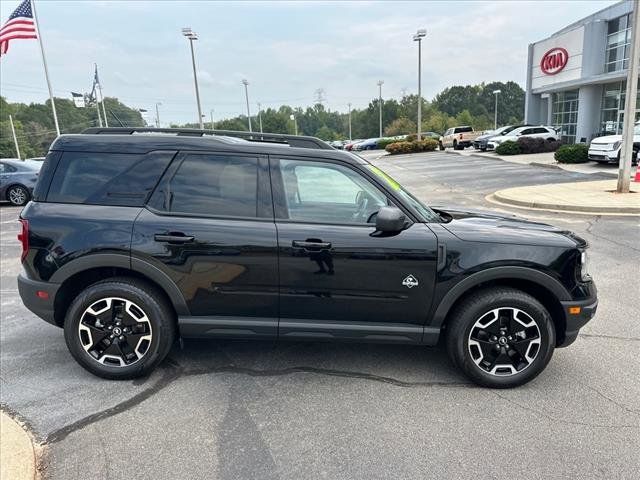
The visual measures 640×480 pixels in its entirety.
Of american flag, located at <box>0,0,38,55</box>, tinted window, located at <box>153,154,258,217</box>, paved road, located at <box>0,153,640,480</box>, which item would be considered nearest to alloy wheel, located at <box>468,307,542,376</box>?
paved road, located at <box>0,153,640,480</box>

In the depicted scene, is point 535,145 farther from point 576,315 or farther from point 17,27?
point 576,315

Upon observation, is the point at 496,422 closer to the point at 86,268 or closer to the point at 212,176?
the point at 212,176

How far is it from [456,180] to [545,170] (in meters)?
4.50

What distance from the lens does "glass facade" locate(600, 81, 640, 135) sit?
27312 mm

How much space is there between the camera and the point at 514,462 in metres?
2.63

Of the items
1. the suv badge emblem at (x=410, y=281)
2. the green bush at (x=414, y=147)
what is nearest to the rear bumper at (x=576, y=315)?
the suv badge emblem at (x=410, y=281)

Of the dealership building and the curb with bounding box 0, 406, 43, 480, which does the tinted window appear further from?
the dealership building

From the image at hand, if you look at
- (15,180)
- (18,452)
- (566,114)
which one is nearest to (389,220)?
(18,452)

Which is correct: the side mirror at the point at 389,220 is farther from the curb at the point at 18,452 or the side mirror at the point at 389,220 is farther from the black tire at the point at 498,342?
the curb at the point at 18,452

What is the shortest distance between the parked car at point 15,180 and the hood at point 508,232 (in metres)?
14.3

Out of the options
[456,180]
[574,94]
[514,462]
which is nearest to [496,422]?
[514,462]

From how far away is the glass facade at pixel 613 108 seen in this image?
89.6 ft

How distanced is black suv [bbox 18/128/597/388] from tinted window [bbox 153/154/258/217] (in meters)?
0.01

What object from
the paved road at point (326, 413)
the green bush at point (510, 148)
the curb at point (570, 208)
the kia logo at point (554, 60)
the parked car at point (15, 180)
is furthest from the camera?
the kia logo at point (554, 60)
